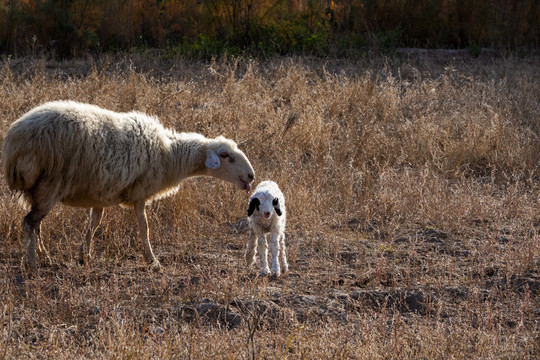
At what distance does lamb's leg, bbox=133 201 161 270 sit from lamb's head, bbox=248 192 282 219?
3.45 feet

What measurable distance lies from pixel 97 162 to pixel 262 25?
34.3ft

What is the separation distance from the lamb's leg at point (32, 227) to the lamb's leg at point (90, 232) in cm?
45

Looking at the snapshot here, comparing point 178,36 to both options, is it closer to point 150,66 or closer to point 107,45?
point 107,45

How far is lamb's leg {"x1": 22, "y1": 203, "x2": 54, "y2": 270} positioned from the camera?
574 cm

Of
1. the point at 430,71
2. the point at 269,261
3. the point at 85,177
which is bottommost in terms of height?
the point at 269,261

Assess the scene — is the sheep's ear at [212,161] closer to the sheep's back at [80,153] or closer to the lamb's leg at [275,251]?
the sheep's back at [80,153]

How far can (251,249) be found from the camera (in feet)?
19.8

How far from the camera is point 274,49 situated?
15.0 m

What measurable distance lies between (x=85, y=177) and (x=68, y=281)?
101 cm

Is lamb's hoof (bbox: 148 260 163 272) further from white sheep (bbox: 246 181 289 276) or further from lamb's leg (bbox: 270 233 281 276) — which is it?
lamb's leg (bbox: 270 233 281 276)

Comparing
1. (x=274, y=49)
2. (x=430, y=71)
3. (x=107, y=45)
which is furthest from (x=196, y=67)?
(x=430, y=71)

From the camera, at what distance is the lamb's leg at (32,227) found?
18.8 ft

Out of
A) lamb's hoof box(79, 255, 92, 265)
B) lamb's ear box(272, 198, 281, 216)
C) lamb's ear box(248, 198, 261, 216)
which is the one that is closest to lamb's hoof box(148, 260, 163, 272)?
lamb's hoof box(79, 255, 92, 265)

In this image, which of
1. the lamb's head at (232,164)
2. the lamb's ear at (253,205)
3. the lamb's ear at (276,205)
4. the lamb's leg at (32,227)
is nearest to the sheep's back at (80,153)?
the lamb's leg at (32,227)
